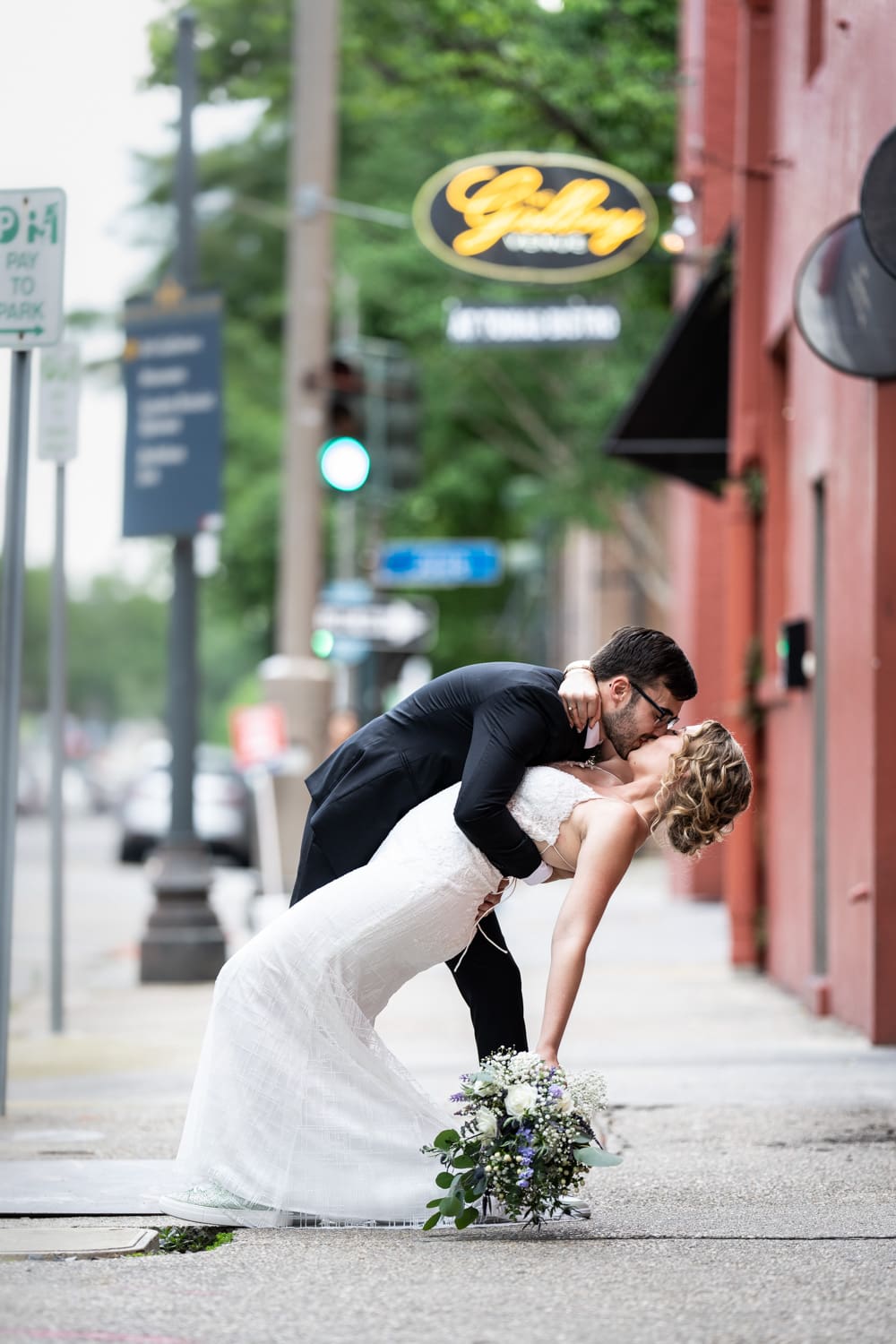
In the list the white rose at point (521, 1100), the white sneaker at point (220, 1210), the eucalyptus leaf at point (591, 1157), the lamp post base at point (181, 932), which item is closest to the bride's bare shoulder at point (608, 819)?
the white rose at point (521, 1100)

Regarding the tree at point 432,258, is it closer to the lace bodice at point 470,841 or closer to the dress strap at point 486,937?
the dress strap at point 486,937

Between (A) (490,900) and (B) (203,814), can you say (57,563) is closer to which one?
(A) (490,900)

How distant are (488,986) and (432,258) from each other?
82.0 ft

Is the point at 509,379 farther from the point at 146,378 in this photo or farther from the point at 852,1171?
the point at 852,1171

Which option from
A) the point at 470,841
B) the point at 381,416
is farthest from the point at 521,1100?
the point at 381,416

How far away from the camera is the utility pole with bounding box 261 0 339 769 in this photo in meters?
14.7

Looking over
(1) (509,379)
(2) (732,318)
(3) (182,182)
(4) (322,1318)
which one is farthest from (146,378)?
(1) (509,379)

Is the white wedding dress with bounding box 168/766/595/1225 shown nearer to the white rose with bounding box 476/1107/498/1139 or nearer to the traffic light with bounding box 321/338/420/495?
the white rose with bounding box 476/1107/498/1139

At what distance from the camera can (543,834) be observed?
521cm

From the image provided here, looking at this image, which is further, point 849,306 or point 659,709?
point 849,306

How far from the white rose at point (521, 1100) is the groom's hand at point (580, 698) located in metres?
0.92

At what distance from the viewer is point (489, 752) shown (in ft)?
16.9

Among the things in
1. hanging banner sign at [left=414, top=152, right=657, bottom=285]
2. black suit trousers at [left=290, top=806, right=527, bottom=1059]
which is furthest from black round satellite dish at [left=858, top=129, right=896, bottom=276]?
hanging banner sign at [left=414, top=152, right=657, bottom=285]

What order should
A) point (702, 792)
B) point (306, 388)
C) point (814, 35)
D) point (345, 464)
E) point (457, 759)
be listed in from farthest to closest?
point (306, 388) < point (345, 464) < point (814, 35) < point (457, 759) < point (702, 792)
